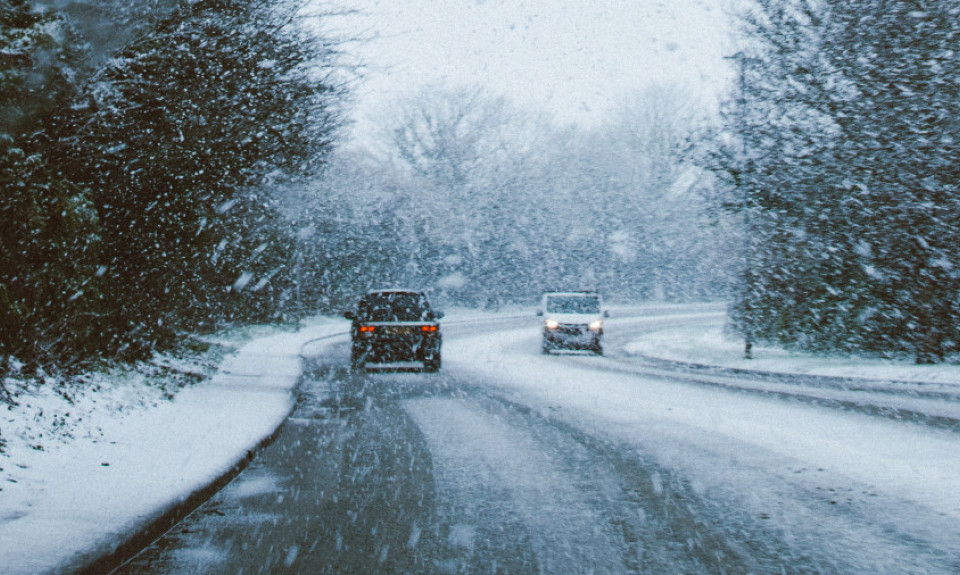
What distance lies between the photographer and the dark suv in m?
20.2

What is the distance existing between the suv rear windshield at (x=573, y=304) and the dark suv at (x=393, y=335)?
324 inches

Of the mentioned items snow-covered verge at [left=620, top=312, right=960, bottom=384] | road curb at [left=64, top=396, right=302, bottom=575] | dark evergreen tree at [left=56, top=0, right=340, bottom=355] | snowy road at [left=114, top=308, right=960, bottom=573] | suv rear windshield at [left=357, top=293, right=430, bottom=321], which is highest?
dark evergreen tree at [left=56, top=0, right=340, bottom=355]

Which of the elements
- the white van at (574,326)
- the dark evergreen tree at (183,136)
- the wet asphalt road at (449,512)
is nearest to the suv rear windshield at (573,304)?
the white van at (574,326)

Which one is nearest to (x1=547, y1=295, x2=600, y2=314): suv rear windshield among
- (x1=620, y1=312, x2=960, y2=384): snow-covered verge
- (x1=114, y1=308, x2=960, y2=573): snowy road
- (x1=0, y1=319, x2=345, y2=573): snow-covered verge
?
(x1=620, y1=312, x2=960, y2=384): snow-covered verge

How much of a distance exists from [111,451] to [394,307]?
39.4 feet

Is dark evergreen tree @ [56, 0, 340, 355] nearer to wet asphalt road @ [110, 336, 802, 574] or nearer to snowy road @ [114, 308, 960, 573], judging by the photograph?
snowy road @ [114, 308, 960, 573]

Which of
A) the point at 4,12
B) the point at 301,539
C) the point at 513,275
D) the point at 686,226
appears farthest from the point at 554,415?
the point at 686,226

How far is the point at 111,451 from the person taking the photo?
29.8 feet

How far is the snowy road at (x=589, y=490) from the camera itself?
5.79 meters

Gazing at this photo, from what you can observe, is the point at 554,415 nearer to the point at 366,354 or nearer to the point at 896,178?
the point at 366,354

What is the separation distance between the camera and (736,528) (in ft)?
21.6

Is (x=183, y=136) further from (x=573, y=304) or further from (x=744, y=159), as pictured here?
(x=573, y=304)

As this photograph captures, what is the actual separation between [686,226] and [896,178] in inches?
1998

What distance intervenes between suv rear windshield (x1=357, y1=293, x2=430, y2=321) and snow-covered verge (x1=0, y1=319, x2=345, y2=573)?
369cm
